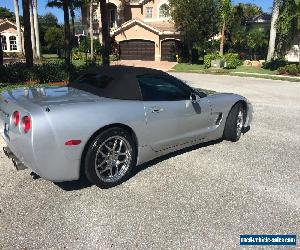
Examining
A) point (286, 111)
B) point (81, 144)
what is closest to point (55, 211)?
point (81, 144)

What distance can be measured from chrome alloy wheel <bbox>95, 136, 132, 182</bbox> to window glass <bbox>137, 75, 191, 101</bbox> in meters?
0.78

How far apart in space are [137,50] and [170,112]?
3448 cm

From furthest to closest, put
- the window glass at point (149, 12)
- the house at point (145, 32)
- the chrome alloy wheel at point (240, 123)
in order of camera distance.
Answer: the window glass at point (149, 12), the house at point (145, 32), the chrome alloy wheel at point (240, 123)

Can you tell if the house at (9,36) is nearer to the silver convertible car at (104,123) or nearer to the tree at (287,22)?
the tree at (287,22)

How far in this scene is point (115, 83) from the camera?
15.6 feet

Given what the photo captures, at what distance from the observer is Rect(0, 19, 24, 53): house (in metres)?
49.1

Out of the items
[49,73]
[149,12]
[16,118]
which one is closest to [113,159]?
[16,118]

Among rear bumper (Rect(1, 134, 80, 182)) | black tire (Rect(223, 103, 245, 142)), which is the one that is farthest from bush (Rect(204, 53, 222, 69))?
rear bumper (Rect(1, 134, 80, 182))

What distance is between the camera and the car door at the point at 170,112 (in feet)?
15.8

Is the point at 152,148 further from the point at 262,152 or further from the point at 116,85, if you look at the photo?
the point at 262,152

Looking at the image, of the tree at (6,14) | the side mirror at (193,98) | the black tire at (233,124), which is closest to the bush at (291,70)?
the black tire at (233,124)

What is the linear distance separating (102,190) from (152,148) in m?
0.97

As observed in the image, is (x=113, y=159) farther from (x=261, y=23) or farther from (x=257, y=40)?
(x=261, y=23)

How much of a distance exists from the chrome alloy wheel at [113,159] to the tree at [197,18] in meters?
28.1
